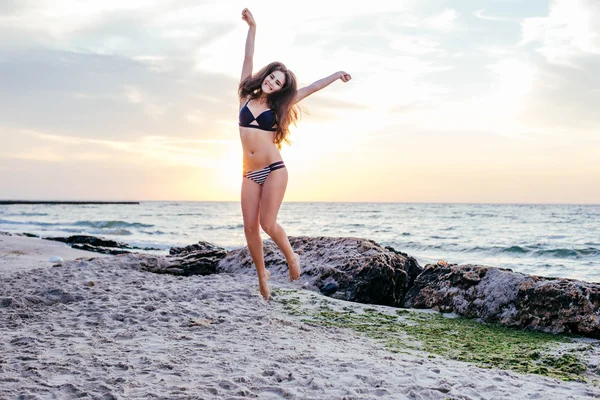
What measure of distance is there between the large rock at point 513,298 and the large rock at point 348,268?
0.42 metres

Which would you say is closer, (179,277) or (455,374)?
(455,374)

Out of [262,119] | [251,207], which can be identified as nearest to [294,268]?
[251,207]

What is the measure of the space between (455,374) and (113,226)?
116 ft

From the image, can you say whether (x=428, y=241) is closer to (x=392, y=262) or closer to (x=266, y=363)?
(x=392, y=262)

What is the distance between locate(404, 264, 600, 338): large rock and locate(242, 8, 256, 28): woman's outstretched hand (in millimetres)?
4422

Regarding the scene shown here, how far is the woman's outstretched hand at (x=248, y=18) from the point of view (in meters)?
5.59

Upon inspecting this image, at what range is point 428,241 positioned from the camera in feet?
87.0

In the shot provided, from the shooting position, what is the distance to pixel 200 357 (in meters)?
4.36

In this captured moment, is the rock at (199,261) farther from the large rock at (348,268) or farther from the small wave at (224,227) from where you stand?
the small wave at (224,227)

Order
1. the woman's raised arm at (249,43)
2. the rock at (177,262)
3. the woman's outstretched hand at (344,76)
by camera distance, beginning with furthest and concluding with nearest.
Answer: the rock at (177,262) < the woman's outstretched hand at (344,76) < the woman's raised arm at (249,43)

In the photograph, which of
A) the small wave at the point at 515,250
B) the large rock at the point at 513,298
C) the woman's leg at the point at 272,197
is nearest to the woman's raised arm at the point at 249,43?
the woman's leg at the point at 272,197

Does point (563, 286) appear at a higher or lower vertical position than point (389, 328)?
higher

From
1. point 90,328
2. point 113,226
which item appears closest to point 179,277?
point 90,328

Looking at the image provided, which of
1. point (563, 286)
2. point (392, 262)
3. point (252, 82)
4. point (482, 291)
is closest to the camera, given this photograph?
point (252, 82)
